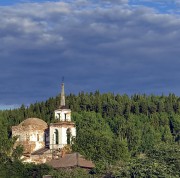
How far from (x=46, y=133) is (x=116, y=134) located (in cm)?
1566

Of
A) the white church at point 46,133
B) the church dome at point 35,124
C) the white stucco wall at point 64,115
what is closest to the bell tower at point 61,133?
the white church at point 46,133

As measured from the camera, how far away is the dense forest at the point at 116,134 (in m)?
Answer: 61.3

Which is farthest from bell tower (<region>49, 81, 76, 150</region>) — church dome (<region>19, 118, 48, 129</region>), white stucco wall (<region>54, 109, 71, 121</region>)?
church dome (<region>19, 118, 48, 129</region>)

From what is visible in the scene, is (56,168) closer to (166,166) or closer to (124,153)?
(124,153)

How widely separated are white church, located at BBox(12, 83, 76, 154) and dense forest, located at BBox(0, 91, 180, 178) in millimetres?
1249

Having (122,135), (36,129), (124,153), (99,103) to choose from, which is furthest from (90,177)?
(99,103)

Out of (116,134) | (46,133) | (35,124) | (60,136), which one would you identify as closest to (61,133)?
(60,136)

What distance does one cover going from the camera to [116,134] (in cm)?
10250

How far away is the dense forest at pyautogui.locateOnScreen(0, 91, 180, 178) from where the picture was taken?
61.3m

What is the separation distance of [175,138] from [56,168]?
108 feet

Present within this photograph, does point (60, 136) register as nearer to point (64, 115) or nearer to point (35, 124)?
point (64, 115)

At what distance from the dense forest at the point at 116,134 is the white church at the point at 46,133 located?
4.10 ft

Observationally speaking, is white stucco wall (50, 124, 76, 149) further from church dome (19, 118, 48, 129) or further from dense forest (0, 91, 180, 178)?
church dome (19, 118, 48, 129)

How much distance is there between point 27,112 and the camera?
105 m
